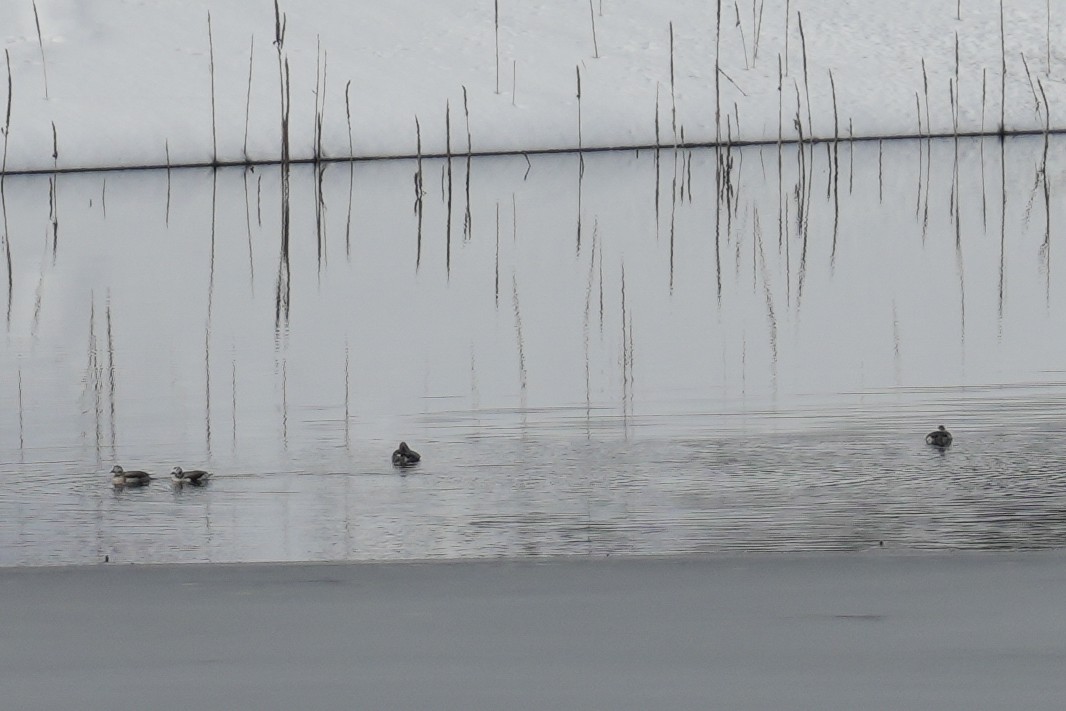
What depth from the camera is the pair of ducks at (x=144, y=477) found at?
6.02 metres

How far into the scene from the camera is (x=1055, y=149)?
3083 cm

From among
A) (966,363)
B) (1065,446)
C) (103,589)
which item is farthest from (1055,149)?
(103,589)

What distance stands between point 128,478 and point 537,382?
2.67m

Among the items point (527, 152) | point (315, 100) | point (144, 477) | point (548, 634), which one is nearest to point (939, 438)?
point (144, 477)

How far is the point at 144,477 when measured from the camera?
6.06m

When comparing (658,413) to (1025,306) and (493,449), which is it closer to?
(493,449)

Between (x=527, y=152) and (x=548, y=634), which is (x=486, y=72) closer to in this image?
(x=527, y=152)

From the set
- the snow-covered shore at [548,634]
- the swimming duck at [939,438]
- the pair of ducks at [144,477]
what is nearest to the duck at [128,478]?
the pair of ducks at [144,477]

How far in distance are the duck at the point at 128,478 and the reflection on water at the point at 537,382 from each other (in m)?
0.04

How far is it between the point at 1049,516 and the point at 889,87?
1203 inches

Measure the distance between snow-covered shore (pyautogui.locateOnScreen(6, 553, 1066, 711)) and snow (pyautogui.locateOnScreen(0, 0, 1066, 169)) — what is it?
1102 inches

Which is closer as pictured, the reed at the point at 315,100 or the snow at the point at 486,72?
the reed at the point at 315,100

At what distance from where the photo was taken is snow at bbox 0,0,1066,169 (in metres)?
32.3

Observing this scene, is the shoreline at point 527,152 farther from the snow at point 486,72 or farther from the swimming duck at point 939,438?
the swimming duck at point 939,438
